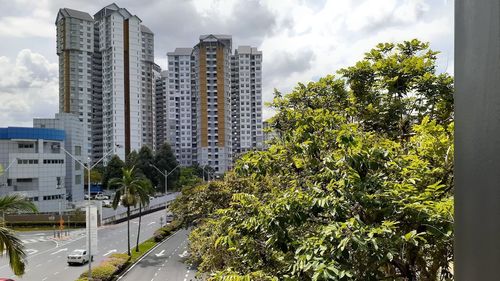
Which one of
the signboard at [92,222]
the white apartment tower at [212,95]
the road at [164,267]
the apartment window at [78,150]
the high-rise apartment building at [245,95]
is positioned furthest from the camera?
the high-rise apartment building at [245,95]

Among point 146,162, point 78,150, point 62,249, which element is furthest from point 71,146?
point 62,249

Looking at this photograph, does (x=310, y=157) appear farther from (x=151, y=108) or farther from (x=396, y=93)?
(x=151, y=108)

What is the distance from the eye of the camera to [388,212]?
4809 mm

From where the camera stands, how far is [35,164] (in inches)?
2035

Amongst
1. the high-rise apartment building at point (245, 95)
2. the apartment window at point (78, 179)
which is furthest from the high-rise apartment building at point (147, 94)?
the apartment window at point (78, 179)

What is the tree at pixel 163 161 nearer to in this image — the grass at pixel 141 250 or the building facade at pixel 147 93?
the building facade at pixel 147 93

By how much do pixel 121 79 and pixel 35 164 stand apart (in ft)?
129

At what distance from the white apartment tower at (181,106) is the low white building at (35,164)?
43.8m

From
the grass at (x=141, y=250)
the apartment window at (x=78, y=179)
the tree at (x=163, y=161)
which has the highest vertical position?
the tree at (x=163, y=161)

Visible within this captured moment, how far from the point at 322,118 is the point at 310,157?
0.63 meters

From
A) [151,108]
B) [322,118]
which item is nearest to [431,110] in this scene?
[322,118]

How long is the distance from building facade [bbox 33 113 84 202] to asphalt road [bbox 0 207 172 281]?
1331 centimetres

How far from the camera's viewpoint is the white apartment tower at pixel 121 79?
285 ft

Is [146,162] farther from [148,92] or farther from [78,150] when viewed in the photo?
[148,92]
